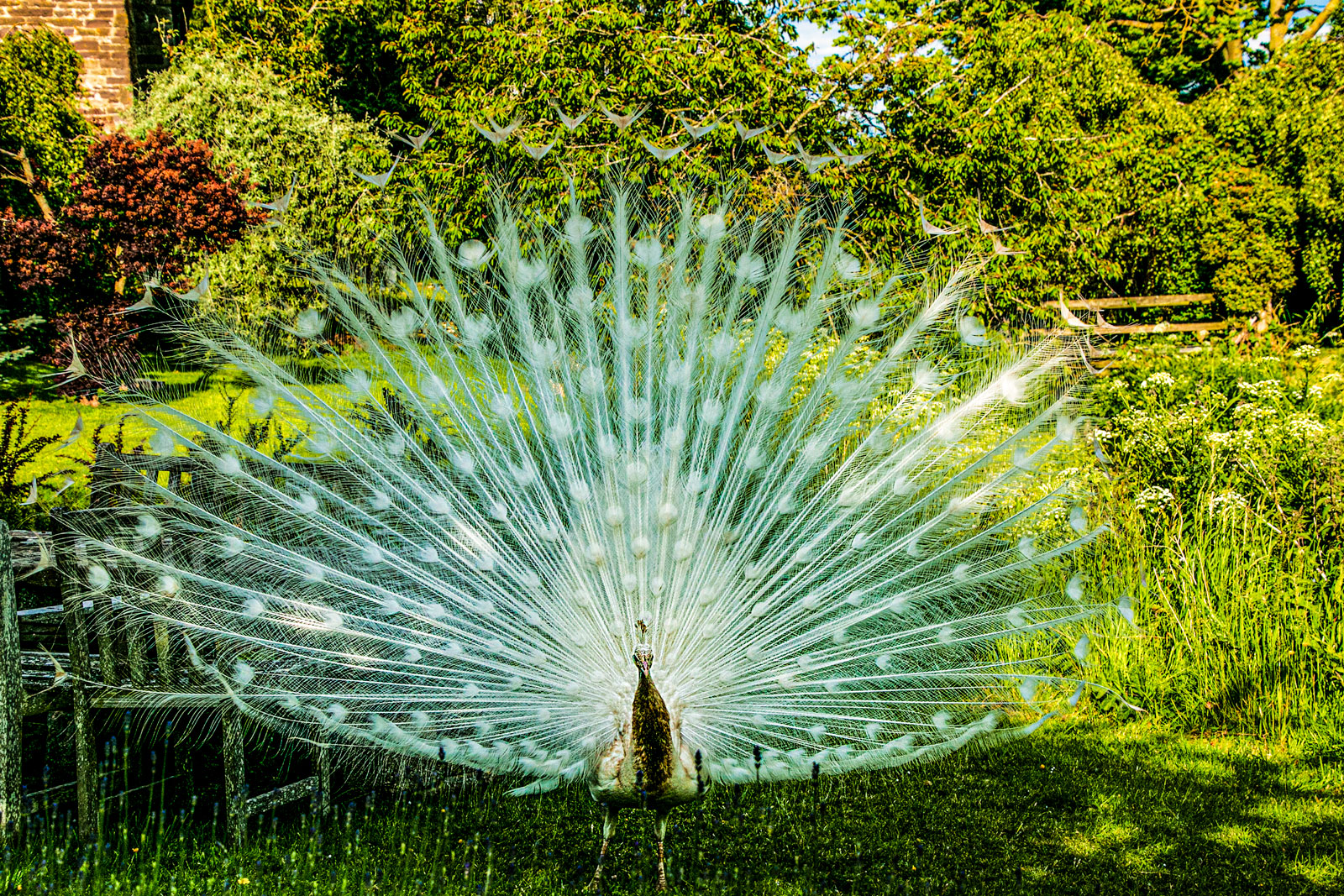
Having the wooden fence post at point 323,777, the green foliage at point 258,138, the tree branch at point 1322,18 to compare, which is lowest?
the wooden fence post at point 323,777

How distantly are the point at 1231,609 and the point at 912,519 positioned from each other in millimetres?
2643

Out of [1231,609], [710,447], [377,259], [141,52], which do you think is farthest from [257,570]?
[141,52]

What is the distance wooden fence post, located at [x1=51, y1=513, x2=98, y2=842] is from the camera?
3787mm

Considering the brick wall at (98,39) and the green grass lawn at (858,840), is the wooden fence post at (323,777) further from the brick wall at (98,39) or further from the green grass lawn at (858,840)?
the brick wall at (98,39)

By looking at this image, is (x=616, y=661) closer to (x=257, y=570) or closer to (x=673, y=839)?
(x=673, y=839)

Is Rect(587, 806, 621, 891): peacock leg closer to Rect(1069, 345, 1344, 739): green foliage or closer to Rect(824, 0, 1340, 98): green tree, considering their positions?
Rect(1069, 345, 1344, 739): green foliage

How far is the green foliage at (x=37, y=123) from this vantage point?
1439 cm

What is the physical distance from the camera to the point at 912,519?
4.43 m

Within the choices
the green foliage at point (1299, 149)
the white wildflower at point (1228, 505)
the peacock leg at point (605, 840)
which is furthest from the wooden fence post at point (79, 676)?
the green foliage at point (1299, 149)

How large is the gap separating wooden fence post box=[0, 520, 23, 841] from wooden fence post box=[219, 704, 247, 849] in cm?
71

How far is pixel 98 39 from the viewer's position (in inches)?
645

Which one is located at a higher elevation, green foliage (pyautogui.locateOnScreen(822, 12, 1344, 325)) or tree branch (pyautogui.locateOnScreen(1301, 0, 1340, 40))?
tree branch (pyautogui.locateOnScreen(1301, 0, 1340, 40))

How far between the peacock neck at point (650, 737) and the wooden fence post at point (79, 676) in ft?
6.96

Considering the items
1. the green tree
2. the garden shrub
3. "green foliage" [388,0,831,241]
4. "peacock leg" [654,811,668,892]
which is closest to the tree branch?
the green tree
